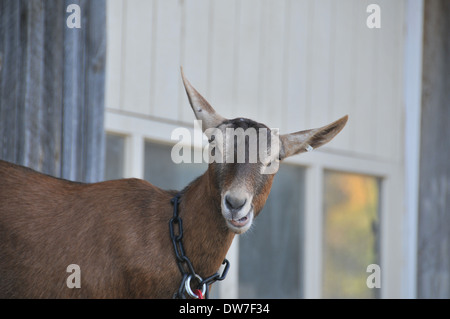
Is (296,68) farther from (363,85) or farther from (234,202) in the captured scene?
(234,202)

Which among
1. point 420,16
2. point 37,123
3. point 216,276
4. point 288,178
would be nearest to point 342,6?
point 420,16

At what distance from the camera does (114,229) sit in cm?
327

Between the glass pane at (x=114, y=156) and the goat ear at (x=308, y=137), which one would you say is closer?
the goat ear at (x=308, y=137)

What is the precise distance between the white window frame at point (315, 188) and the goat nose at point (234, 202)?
1966 millimetres

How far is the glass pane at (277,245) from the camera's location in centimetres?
591

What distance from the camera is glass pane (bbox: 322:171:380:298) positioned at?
6.73 metres

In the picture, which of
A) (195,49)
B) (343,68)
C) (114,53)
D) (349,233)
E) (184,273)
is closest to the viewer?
(184,273)

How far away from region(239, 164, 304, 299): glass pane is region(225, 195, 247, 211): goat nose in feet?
8.97

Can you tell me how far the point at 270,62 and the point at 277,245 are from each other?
159cm

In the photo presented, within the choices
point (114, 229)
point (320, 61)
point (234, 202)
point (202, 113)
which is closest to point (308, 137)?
point (202, 113)

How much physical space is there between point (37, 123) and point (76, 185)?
0.74 meters

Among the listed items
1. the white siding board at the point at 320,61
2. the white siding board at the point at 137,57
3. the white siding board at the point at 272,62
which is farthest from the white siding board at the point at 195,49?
the white siding board at the point at 320,61

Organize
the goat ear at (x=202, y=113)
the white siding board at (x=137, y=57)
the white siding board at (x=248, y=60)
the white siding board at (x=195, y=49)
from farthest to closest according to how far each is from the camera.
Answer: the white siding board at (x=248, y=60)
the white siding board at (x=195, y=49)
the white siding board at (x=137, y=57)
the goat ear at (x=202, y=113)

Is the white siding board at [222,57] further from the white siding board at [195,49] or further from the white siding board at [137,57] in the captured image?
the white siding board at [137,57]
